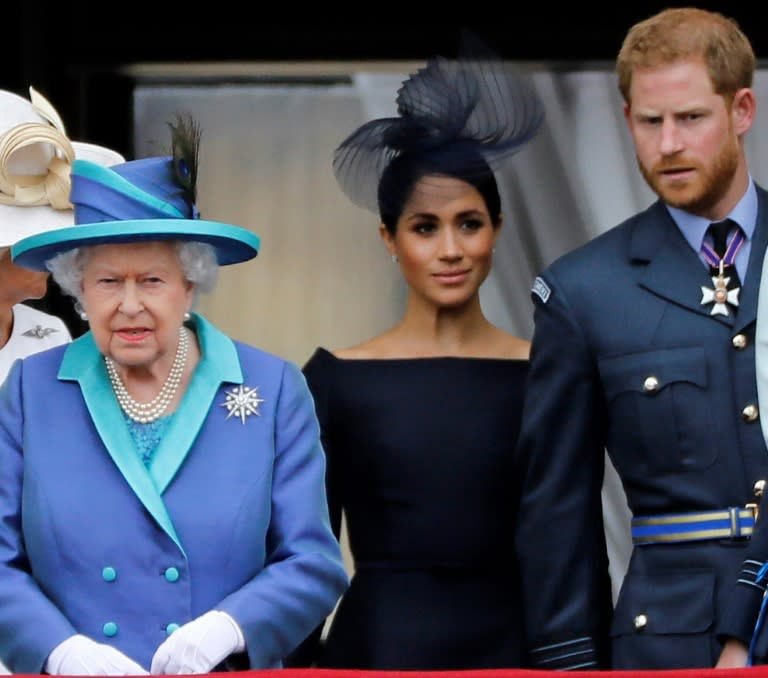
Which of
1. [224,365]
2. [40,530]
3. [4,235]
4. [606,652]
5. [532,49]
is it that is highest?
[532,49]

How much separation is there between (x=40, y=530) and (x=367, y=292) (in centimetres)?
231

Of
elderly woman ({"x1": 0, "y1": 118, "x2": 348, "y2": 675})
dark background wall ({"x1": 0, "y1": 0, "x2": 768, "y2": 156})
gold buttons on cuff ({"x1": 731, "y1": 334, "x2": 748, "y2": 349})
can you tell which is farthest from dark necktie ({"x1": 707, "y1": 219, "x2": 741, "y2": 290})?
dark background wall ({"x1": 0, "y1": 0, "x2": 768, "y2": 156})

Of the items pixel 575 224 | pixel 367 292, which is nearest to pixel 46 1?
pixel 367 292

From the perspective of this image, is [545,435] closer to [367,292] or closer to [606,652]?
[606,652]

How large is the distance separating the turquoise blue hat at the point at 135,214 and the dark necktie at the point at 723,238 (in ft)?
2.76

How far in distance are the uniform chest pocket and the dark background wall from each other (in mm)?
1819

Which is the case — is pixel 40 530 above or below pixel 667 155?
below

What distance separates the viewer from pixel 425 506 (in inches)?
171

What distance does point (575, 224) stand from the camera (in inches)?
224

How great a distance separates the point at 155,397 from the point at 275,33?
2.15m

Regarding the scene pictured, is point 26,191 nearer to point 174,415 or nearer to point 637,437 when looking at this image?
point 174,415

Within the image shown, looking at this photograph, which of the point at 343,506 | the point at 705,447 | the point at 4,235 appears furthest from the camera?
the point at 343,506

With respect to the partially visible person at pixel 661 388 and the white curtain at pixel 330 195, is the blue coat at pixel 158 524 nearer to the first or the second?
the partially visible person at pixel 661 388

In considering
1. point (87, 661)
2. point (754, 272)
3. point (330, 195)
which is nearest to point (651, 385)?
point (754, 272)
